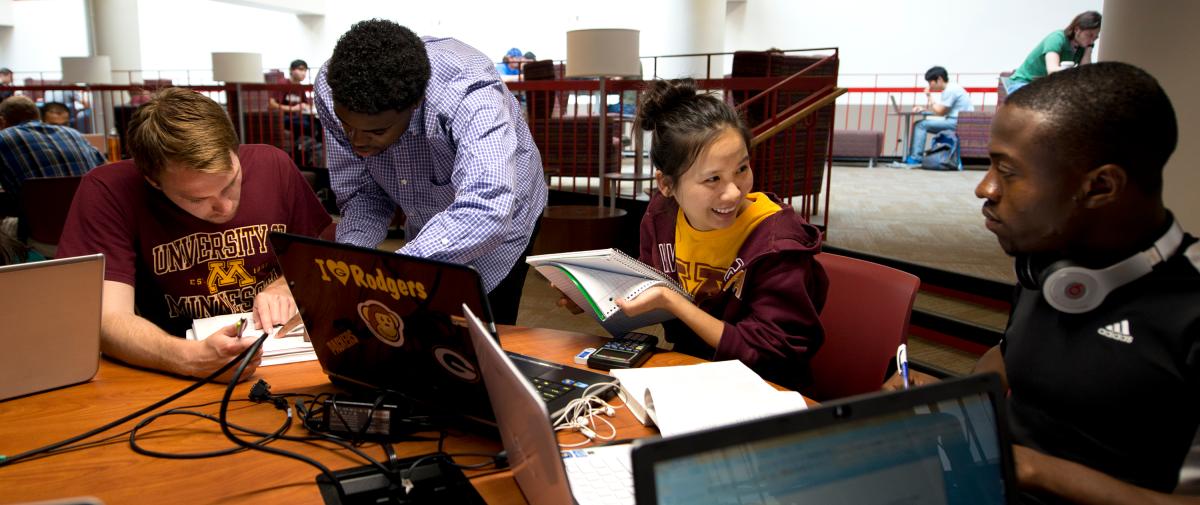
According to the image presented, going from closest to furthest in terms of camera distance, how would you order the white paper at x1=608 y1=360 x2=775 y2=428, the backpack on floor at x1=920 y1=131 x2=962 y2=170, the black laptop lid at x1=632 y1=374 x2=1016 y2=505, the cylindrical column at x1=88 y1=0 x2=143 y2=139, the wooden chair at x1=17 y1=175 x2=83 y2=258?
1. the black laptop lid at x1=632 y1=374 x2=1016 y2=505
2. the white paper at x1=608 y1=360 x2=775 y2=428
3. the wooden chair at x1=17 y1=175 x2=83 y2=258
4. the backpack on floor at x1=920 y1=131 x2=962 y2=170
5. the cylindrical column at x1=88 y1=0 x2=143 y2=139

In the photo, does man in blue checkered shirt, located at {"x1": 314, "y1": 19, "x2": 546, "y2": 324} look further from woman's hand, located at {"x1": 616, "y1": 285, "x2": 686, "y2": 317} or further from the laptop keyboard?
the laptop keyboard

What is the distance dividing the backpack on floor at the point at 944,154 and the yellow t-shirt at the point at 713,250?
26.5 feet

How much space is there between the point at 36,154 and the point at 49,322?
11.6 ft

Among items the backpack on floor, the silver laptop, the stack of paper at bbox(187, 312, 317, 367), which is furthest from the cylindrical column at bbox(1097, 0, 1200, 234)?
the backpack on floor

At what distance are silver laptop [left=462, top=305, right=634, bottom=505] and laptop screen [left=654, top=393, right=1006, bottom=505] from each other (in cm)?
8

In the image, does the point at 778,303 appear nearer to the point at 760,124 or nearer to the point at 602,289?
the point at 602,289

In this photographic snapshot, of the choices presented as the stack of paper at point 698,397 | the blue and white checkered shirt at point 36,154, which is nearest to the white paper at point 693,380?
the stack of paper at point 698,397

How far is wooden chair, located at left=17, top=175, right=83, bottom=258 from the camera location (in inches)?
124

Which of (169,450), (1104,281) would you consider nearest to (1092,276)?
(1104,281)

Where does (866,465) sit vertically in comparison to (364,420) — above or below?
above

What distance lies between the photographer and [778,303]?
51.8 inches

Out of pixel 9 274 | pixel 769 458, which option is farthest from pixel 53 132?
pixel 769 458

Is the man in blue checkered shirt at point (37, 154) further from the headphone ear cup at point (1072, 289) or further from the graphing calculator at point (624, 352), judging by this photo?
the headphone ear cup at point (1072, 289)

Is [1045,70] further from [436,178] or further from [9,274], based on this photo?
[9,274]
